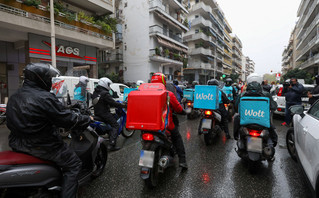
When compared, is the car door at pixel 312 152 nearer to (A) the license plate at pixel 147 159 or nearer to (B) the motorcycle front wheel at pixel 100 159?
(A) the license plate at pixel 147 159

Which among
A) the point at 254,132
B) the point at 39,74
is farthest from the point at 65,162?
the point at 254,132

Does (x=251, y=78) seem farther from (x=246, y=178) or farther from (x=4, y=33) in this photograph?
(x=4, y=33)

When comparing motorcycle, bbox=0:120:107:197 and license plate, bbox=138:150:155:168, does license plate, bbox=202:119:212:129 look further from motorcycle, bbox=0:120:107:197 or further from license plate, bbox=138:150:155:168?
motorcycle, bbox=0:120:107:197

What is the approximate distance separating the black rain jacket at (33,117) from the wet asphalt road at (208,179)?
1323mm

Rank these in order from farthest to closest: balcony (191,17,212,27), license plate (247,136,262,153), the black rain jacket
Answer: balcony (191,17,212,27) < license plate (247,136,262,153) < the black rain jacket

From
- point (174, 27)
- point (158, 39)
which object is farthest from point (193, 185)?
point (174, 27)

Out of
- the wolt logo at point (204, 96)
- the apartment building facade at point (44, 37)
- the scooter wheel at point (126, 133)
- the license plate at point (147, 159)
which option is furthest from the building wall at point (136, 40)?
the license plate at point (147, 159)

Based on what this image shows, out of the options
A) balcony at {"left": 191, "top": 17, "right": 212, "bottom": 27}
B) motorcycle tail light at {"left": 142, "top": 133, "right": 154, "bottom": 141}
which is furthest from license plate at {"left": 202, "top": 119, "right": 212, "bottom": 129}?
balcony at {"left": 191, "top": 17, "right": 212, "bottom": 27}

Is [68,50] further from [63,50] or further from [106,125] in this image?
[106,125]

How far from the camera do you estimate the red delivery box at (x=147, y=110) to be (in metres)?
2.61

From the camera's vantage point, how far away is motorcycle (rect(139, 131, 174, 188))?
2.65 meters

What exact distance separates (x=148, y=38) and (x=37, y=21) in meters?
14.9

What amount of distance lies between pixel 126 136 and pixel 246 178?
3646mm

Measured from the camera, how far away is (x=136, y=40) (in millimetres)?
25234
